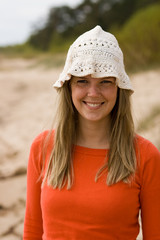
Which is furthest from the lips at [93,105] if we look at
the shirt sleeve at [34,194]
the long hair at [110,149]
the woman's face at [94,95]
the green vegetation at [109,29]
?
the green vegetation at [109,29]

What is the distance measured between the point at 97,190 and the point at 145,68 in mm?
7887

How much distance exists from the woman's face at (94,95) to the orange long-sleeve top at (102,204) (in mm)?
190

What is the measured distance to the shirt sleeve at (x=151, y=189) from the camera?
4.48 ft

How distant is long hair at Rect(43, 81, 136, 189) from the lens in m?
1.41

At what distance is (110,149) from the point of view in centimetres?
149

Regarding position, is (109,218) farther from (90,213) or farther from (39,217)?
(39,217)

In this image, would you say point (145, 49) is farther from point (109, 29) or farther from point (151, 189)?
point (109, 29)

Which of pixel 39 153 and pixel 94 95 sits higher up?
pixel 94 95

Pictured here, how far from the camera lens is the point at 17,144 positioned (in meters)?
5.07

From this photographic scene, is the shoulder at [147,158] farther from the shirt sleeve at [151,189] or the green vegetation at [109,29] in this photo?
the green vegetation at [109,29]

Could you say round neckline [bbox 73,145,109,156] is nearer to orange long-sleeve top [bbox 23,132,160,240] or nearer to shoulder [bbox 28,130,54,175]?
orange long-sleeve top [bbox 23,132,160,240]

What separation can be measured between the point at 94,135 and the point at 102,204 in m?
0.36

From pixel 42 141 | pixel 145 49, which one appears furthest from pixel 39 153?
pixel 145 49

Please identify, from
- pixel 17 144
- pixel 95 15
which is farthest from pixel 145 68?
pixel 95 15
